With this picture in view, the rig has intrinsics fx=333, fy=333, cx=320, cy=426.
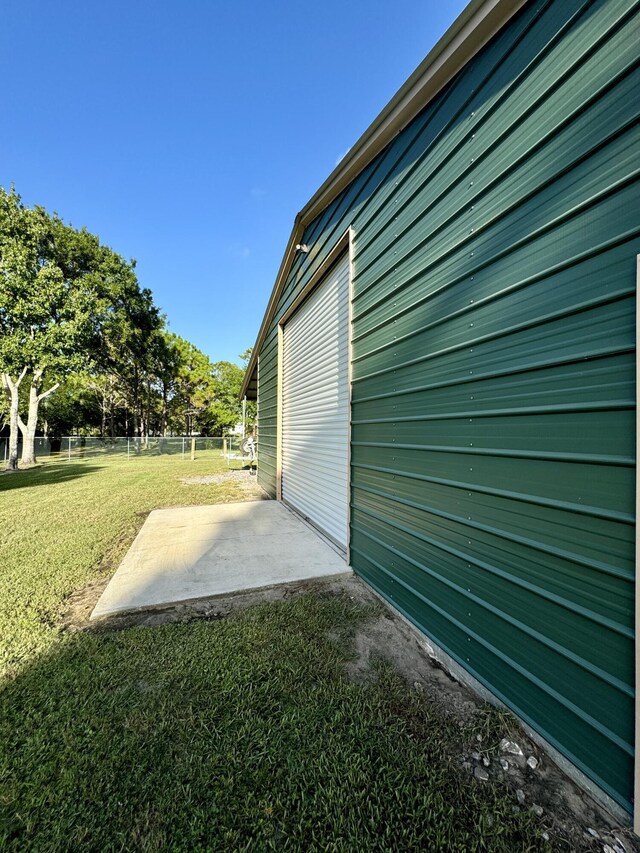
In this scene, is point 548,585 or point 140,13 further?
point 140,13

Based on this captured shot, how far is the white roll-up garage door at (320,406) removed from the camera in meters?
3.64

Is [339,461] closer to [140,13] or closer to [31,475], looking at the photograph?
[140,13]

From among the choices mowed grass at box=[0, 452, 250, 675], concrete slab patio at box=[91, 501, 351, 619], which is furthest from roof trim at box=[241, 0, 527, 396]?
mowed grass at box=[0, 452, 250, 675]

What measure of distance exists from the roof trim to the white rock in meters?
3.32

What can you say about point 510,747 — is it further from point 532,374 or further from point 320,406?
point 320,406

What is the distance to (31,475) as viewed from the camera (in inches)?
387

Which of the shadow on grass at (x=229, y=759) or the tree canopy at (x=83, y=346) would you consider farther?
the tree canopy at (x=83, y=346)

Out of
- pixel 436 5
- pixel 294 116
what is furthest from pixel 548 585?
pixel 294 116

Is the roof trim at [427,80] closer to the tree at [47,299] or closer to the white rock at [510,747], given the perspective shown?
the white rock at [510,747]

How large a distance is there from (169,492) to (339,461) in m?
5.14

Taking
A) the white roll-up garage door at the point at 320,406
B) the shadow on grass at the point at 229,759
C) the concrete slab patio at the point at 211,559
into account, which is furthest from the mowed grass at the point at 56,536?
the white roll-up garage door at the point at 320,406

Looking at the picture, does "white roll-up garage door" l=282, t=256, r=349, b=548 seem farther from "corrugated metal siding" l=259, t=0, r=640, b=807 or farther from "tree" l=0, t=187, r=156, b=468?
"tree" l=0, t=187, r=156, b=468

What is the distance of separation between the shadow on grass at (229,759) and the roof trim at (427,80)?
337 centimetres

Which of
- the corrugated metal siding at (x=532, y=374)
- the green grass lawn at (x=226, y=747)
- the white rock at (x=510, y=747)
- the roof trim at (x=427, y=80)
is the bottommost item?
the white rock at (x=510, y=747)
